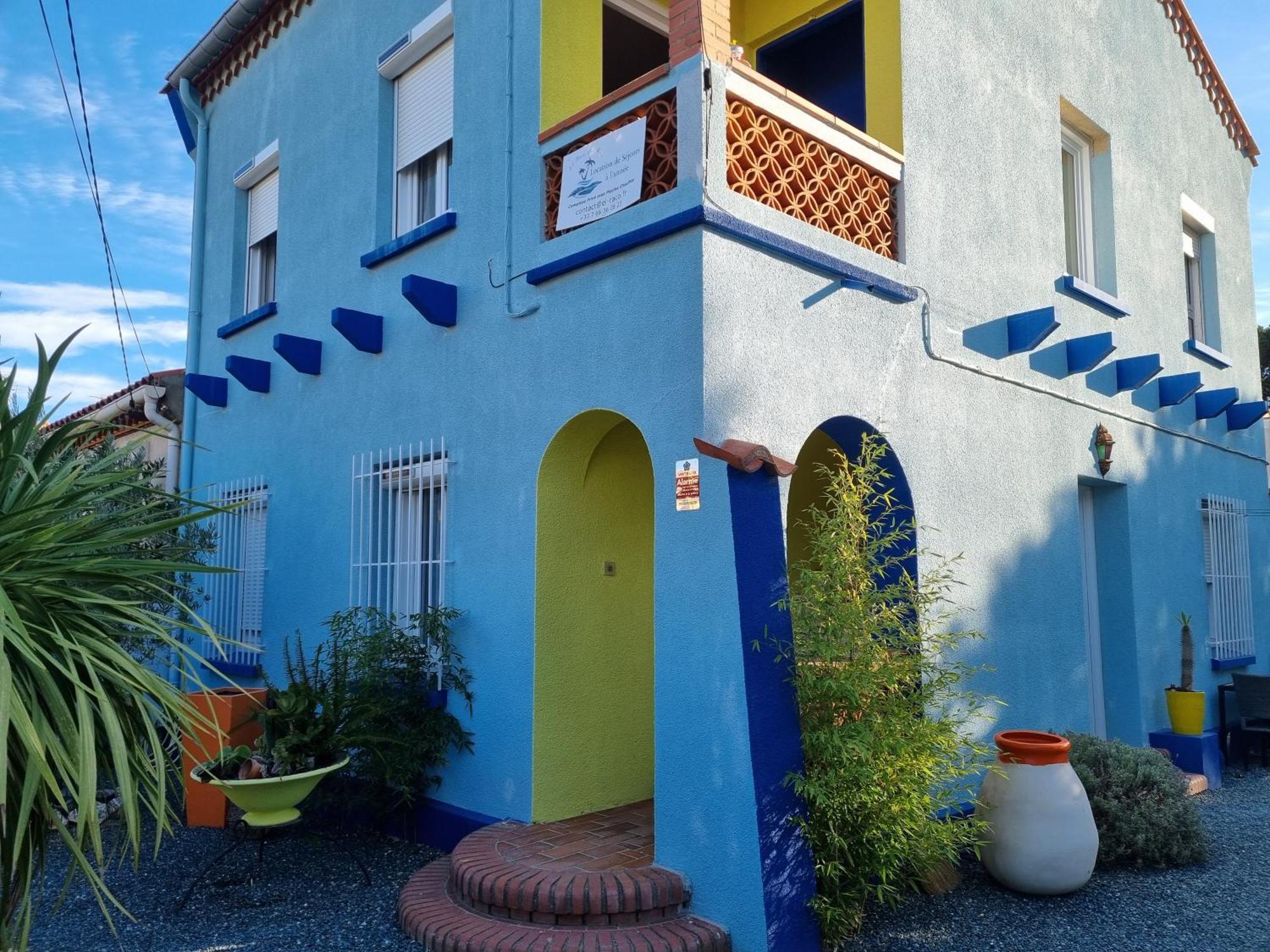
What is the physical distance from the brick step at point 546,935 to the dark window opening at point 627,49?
19.8ft

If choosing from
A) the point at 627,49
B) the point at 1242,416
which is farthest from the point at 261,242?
the point at 1242,416

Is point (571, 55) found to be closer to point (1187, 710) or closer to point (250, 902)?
point (250, 902)

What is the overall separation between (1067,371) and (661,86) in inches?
170

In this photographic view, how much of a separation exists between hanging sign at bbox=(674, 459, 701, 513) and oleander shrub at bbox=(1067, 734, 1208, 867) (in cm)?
311

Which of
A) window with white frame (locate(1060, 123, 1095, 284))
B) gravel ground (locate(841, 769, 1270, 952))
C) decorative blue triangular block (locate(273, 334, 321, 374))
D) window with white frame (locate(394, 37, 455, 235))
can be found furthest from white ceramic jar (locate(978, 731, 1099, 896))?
decorative blue triangular block (locate(273, 334, 321, 374))

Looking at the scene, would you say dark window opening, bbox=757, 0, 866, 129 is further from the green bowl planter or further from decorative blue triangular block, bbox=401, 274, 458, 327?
the green bowl planter

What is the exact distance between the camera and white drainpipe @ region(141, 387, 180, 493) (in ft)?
33.5

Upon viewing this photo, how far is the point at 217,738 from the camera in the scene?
6.45 metres

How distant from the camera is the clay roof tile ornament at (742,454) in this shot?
15.6ft

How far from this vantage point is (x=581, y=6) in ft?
20.9

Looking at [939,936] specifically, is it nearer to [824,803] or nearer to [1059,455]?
[824,803]

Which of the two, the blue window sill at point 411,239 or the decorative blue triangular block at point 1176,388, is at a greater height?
the blue window sill at point 411,239

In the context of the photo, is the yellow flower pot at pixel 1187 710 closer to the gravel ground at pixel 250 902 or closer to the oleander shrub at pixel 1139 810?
the oleander shrub at pixel 1139 810

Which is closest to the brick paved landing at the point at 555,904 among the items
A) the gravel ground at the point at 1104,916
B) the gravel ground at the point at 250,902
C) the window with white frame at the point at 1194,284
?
the gravel ground at the point at 250,902
